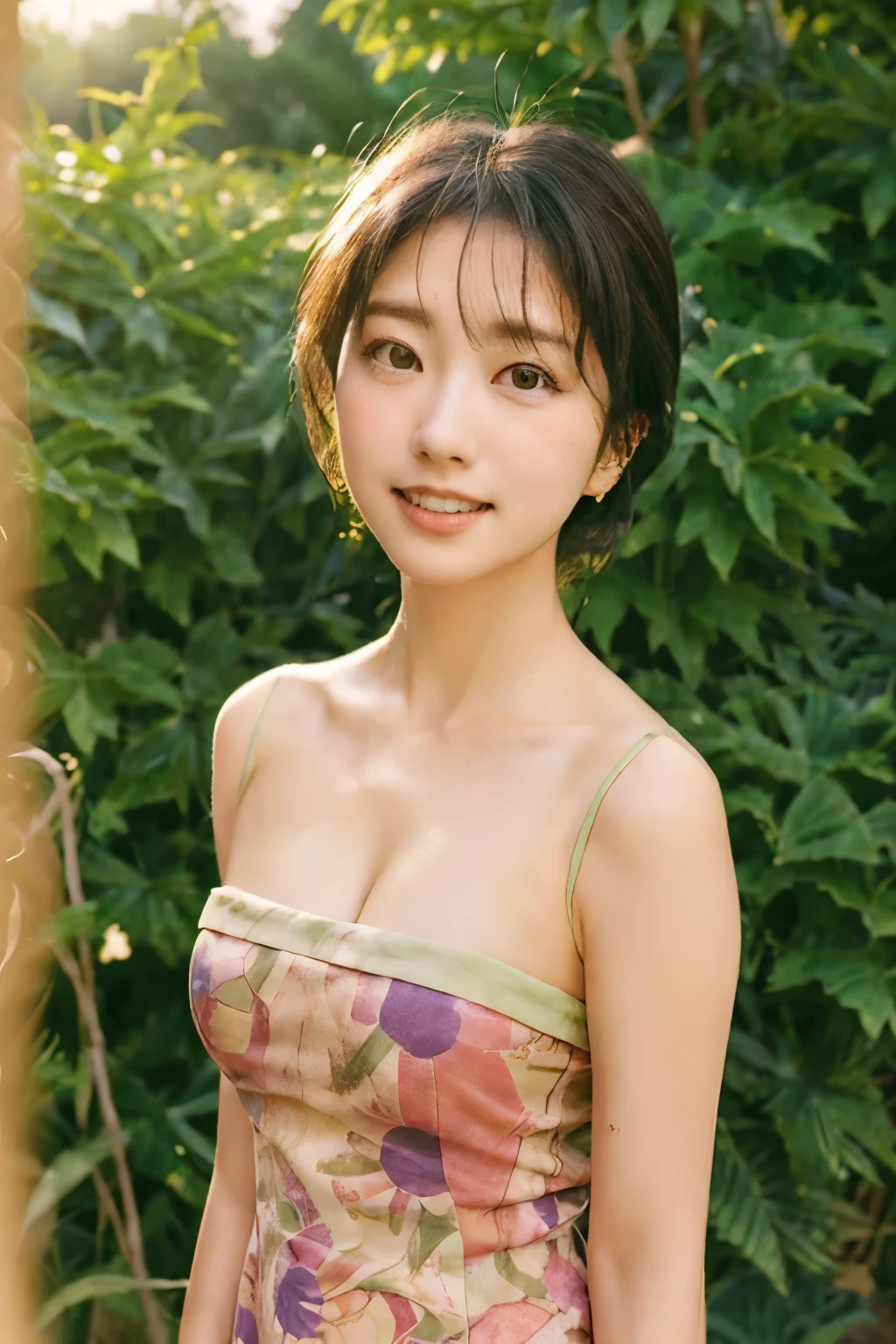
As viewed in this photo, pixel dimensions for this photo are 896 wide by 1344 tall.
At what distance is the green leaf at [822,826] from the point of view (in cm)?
172

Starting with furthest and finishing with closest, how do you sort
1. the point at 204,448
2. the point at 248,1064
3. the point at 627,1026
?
the point at 204,448 → the point at 248,1064 → the point at 627,1026

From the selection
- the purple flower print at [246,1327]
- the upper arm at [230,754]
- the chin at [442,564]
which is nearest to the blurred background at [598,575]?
the upper arm at [230,754]

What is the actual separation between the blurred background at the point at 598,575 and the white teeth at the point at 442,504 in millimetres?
740

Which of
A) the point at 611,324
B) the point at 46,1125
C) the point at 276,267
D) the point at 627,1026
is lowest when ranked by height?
the point at 46,1125

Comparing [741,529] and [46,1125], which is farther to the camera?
[46,1125]

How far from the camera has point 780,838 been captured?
1.73 metres

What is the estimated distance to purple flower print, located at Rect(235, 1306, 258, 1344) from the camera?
1.28 m

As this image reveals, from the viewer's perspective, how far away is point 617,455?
1.24 meters

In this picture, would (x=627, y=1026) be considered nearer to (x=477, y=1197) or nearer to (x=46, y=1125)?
(x=477, y=1197)

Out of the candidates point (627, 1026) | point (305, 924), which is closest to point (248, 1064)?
point (305, 924)

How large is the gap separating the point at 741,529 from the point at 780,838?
450 mm

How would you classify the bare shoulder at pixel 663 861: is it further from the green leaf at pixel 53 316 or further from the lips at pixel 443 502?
the green leaf at pixel 53 316

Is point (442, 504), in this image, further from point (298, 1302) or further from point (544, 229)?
point (298, 1302)

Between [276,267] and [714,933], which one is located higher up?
[276,267]
